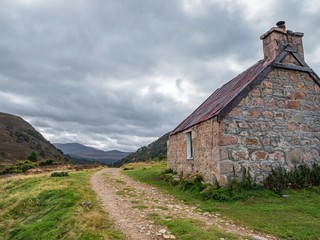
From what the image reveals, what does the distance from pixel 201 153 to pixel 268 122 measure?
137 inches

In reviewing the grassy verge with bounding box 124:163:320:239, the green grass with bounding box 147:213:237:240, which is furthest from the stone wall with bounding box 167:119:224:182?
the green grass with bounding box 147:213:237:240

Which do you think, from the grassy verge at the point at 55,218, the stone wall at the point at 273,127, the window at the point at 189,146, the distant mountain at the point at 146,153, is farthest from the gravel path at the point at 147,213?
the distant mountain at the point at 146,153

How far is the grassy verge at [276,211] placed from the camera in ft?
23.8

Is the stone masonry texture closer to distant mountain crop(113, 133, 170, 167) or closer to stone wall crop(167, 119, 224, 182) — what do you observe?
stone wall crop(167, 119, 224, 182)

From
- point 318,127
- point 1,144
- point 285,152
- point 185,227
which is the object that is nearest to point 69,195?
point 185,227

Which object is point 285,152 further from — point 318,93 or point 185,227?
point 185,227

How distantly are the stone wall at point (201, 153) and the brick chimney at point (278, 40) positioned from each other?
15.6 ft

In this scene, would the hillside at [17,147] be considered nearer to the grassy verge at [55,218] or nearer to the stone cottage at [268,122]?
the grassy verge at [55,218]

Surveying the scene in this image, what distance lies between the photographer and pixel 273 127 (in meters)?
12.9

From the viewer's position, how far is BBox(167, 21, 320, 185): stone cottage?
12.1 metres

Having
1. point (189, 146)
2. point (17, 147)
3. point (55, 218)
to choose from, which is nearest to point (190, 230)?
point (55, 218)

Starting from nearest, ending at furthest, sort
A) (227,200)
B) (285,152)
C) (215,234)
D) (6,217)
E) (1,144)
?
(215,234) → (227,200) → (6,217) → (285,152) → (1,144)

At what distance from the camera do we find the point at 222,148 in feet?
38.9

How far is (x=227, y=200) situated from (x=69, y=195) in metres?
6.37
